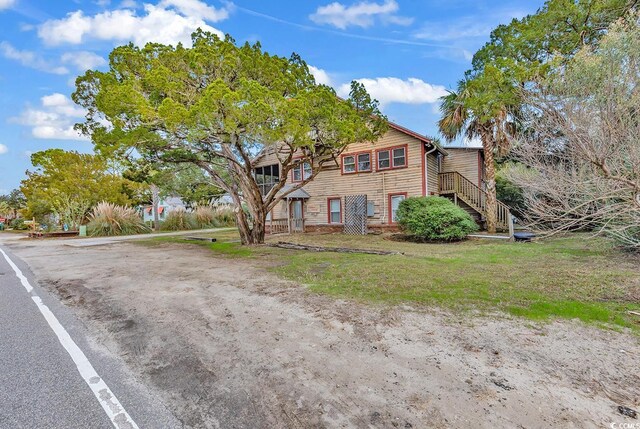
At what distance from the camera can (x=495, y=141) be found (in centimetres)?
1462

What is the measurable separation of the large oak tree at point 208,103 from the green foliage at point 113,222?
11.1m

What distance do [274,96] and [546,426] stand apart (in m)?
8.79

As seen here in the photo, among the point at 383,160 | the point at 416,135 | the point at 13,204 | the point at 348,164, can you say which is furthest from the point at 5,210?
the point at 416,135

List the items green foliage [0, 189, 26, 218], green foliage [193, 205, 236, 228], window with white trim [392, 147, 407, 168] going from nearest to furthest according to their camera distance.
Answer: window with white trim [392, 147, 407, 168] < green foliage [193, 205, 236, 228] < green foliage [0, 189, 26, 218]

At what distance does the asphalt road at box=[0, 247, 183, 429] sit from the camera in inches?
87.4

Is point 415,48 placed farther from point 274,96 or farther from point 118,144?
point 118,144

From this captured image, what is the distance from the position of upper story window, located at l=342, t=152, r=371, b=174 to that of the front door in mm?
3822

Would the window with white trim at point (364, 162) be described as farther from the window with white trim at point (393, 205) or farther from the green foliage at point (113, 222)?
the green foliage at point (113, 222)

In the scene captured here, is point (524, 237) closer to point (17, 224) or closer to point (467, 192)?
point (467, 192)

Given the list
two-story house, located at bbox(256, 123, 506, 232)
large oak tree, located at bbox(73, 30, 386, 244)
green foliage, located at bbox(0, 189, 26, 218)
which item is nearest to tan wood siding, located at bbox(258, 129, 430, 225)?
two-story house, located at bbox(256, 123, 506, 232)

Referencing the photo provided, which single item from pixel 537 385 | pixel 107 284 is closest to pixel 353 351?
pixel 537 385

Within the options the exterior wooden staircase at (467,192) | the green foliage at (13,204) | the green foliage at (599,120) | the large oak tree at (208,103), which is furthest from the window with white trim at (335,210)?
the green foliage at (13,204)

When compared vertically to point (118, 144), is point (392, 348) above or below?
below

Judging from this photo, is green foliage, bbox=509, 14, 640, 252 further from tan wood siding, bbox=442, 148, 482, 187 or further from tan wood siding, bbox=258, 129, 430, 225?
tan wood siding, bbox=442, 148, 482, 187
